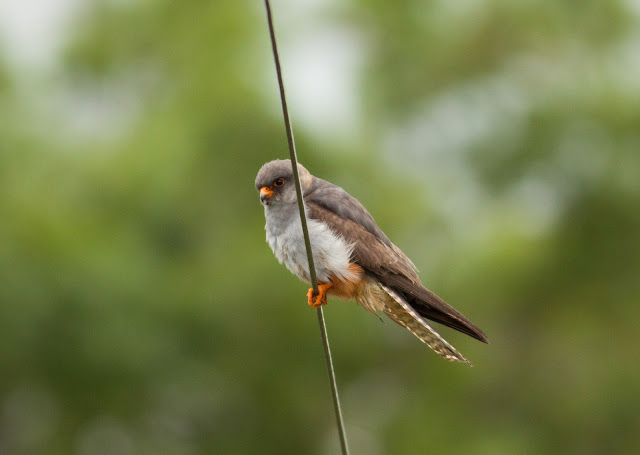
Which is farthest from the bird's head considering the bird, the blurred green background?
the blurred green background

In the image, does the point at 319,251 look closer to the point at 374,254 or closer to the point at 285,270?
the point at 374,254

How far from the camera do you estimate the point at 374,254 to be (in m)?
4.31

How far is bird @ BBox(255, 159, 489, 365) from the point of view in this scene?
4145mm

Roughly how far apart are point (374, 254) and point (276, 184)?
24.8 inches

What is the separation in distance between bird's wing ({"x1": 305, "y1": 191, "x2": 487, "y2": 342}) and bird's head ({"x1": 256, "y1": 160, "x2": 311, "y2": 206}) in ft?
0.42

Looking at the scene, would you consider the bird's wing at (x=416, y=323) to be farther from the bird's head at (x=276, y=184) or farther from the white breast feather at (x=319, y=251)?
the bird's head at (x=276, y=184)

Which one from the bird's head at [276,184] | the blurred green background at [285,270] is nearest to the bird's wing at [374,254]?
the bird's head at [276,184]

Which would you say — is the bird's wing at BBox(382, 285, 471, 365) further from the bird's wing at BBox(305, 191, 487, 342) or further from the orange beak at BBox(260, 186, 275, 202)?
the orange beak at BBox(260, 186, 275, 202)

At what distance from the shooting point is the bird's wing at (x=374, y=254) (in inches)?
161

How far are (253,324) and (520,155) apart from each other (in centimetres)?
470

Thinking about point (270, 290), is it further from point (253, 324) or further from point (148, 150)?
point (148, 150)

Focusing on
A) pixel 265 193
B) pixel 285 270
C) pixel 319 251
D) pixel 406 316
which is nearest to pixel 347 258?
pixel 319 251

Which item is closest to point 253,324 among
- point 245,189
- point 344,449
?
point 245,189

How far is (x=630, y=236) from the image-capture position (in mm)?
12578
